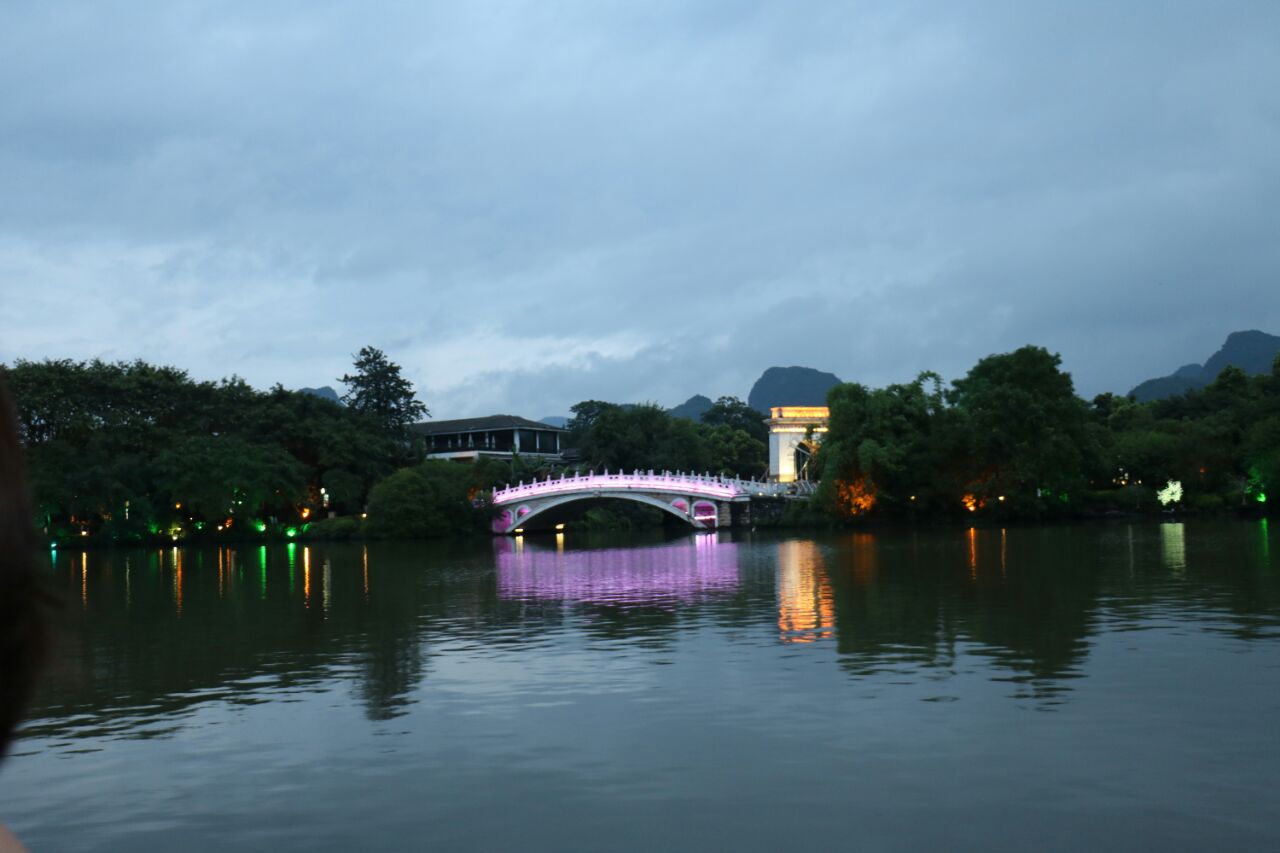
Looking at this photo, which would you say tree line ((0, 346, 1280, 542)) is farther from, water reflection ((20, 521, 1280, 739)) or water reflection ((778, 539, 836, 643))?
→ water reflection ((778, 539, 836, 643))

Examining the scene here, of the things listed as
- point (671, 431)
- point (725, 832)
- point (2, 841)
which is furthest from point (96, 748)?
point (671, 431)

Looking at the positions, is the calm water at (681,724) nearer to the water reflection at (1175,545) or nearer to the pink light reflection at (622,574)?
the pink light reflection at (622,574)

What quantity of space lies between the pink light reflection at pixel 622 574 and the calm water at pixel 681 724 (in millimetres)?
1138

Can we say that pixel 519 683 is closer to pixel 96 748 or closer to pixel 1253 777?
pixel 96 748

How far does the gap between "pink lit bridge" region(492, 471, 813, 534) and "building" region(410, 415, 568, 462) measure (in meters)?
20.8

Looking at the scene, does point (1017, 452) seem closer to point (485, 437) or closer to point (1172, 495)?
point (1172, 495)

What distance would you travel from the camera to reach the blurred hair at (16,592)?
89 cm

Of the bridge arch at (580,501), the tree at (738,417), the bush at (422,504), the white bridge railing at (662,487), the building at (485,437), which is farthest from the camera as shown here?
the tree at (738,417)

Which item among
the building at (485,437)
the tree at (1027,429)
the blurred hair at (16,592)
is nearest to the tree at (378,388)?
the building at (485,437)

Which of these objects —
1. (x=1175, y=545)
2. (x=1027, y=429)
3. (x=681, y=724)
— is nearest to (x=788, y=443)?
(x=1027, y=429)

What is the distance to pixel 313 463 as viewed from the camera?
53781mm

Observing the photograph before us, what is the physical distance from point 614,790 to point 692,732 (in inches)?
60.4

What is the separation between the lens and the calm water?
6.90 m

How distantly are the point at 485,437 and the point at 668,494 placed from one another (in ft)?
85.7
